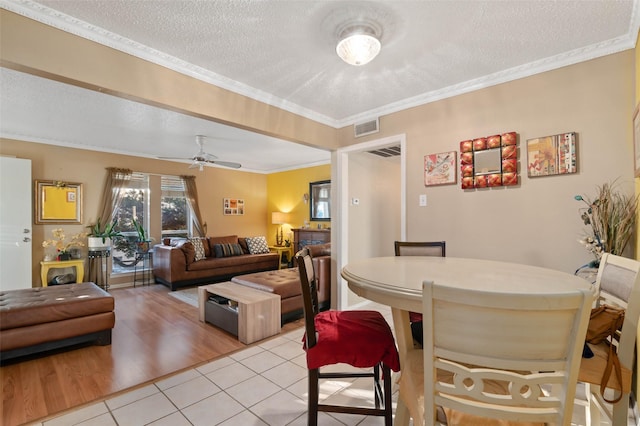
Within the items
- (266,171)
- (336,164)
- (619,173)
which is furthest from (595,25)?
(266,171)

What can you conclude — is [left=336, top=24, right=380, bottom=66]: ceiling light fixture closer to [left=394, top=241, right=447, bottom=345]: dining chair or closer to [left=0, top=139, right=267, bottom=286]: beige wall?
[left=394, top=241, right=447, bottom=345]: dining chair

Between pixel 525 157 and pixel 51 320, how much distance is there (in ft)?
14.2

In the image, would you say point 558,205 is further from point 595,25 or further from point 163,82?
point 163,82

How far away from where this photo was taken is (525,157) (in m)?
2.50

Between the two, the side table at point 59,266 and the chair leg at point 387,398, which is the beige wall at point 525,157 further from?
the side table at point 59,266

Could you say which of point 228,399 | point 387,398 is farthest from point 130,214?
point 387,398

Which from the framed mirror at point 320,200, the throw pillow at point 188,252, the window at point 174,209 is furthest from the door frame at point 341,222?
the window at point 174,209

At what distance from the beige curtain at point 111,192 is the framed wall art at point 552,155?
6084mm

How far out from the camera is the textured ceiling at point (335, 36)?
1.77 meters

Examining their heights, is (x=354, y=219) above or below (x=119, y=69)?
below

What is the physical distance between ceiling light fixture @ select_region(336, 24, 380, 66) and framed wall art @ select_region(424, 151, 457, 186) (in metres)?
1.39

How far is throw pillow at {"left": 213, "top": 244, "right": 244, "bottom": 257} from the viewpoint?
230 inches

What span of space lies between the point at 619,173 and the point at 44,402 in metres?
4.25

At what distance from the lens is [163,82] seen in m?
2.29
